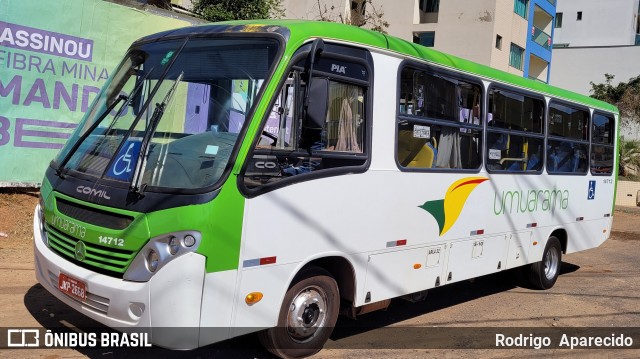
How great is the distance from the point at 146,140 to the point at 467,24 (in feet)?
105

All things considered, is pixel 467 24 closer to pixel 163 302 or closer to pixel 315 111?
pixel 315 111

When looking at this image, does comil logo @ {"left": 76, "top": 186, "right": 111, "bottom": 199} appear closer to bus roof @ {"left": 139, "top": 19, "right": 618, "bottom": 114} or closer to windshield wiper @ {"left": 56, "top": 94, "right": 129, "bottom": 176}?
windshield wiper @ {"left": 56, "top": 94, "right": 129, "bottom": 176}

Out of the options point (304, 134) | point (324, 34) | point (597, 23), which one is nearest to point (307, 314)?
point (304, 134)

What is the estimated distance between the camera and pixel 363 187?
514 cm

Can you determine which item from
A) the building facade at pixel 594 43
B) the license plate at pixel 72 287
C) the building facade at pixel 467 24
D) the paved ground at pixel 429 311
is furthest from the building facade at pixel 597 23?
the license plate at pixel 72 287

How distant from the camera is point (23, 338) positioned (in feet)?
16.1

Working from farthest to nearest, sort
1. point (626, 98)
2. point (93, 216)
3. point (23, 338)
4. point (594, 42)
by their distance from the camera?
point (594, 42), point (626, 98), point (23, 338), point (93, 216)

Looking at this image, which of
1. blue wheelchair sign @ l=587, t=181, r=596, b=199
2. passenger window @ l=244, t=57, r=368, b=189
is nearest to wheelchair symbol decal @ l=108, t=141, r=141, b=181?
passenger window @ l=244, t=57, r=368, b=189

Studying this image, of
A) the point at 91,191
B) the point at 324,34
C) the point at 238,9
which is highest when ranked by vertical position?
the point at 238,9

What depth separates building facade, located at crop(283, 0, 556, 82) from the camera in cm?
3284

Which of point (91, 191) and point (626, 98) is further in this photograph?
point (626, 98)

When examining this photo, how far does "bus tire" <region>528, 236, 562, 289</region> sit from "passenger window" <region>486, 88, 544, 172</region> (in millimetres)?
1394

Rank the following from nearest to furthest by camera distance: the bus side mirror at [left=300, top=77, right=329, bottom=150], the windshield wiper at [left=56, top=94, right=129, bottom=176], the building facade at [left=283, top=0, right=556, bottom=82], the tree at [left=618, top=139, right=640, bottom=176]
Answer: the bus side mirror at [left=300, top=77, right=329, bottom=150], the windshield wiper at [left=56, top=94, right=129, bottom=176], the tree at [left=618, top=139, right=640, bottom=176], the building facade at [left=283, top=0, right=556, bottom=82]

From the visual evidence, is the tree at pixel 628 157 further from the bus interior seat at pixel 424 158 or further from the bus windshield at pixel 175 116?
the bus windshield at pixel 175 116
